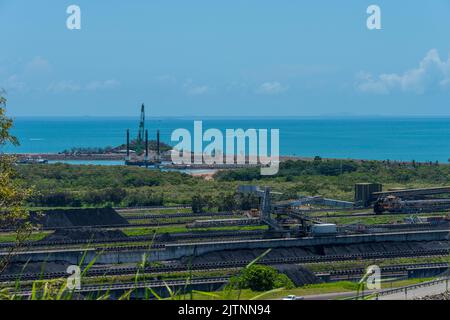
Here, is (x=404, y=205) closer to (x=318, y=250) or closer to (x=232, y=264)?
(x=318, y=250)

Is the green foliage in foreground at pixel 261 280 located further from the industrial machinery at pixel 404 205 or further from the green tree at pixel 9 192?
the industrial machinery at pixel 404 205

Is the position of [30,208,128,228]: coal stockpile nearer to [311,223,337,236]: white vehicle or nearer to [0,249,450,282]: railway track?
[311,223,337,236]: white vehicle

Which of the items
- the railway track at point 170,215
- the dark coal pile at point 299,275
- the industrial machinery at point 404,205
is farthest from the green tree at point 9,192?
the industrial machinery at point 404,205

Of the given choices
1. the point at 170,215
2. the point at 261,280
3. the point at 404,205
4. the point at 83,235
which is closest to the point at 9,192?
the point at 261,280

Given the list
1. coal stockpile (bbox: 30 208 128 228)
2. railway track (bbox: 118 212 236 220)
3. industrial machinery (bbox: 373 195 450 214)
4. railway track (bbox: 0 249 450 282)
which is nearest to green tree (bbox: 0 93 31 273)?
railway track (bbox: 0 249 450 282)

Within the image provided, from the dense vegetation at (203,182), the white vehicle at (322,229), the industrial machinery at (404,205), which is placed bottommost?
the white vehicle at (322,229)
